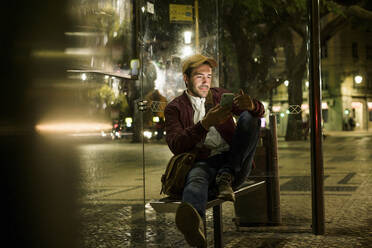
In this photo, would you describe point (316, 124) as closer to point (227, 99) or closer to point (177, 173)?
point (227, 99)

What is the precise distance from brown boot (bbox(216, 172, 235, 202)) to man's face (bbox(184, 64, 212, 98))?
83cm

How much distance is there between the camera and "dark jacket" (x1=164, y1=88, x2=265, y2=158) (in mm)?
3311

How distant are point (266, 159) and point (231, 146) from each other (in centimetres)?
161

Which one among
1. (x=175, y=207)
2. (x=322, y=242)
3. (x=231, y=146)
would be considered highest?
(x=231, y=146)

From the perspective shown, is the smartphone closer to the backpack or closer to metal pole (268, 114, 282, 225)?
the backpack

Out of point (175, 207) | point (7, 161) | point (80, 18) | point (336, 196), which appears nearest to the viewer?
point (7, 161)

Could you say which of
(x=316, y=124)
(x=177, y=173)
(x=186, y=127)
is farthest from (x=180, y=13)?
(x=177, y=173)

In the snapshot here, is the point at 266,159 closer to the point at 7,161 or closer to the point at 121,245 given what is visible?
the point at 121,245

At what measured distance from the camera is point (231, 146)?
134 inches

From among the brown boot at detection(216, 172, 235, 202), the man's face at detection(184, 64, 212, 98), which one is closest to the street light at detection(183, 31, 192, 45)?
the man's face at detection(184, 64, 212, 98)

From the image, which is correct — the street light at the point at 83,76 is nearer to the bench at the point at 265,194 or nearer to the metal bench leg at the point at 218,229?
the metal bench leg at the point at 218,229

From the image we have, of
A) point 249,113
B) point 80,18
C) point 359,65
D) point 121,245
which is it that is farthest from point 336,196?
point 359,65

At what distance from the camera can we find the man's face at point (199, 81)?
12.5 feet

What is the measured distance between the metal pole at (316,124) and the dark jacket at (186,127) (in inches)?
49.7
